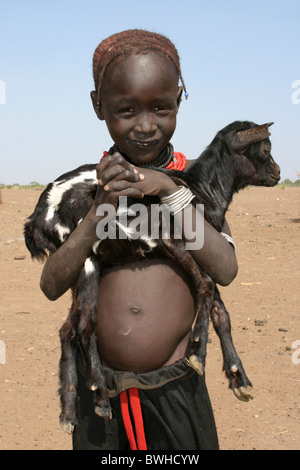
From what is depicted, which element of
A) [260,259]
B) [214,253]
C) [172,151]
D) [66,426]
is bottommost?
[260,259]

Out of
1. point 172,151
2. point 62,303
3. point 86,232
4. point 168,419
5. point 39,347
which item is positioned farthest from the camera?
point 62,303

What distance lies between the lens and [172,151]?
2.31 meters

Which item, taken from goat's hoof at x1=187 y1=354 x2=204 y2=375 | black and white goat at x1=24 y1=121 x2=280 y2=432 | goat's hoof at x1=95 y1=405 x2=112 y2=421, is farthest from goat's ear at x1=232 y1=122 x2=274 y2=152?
goat's hoof at x1=95 y1=405 x2=112 y2=421

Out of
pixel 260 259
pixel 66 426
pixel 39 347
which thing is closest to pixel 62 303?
pixel 39 347

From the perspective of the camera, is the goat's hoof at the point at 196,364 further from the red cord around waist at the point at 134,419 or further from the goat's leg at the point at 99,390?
the goat's leg at the point at 99,390

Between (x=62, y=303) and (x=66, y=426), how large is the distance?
4968 mm

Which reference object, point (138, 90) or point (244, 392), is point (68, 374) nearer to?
point (244, 392)

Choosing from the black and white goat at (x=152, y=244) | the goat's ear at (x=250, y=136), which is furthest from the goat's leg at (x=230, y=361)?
the goat's ear at (x=250, y=136)

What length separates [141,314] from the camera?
218 centimetres

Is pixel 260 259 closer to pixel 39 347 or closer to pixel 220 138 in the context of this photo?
pixel 39 347

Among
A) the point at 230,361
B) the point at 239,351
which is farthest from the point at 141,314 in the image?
the point at 239,351

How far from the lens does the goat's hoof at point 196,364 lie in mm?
2119

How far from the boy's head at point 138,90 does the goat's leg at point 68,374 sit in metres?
0.72

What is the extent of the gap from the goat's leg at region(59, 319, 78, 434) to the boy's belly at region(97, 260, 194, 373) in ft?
0.39
